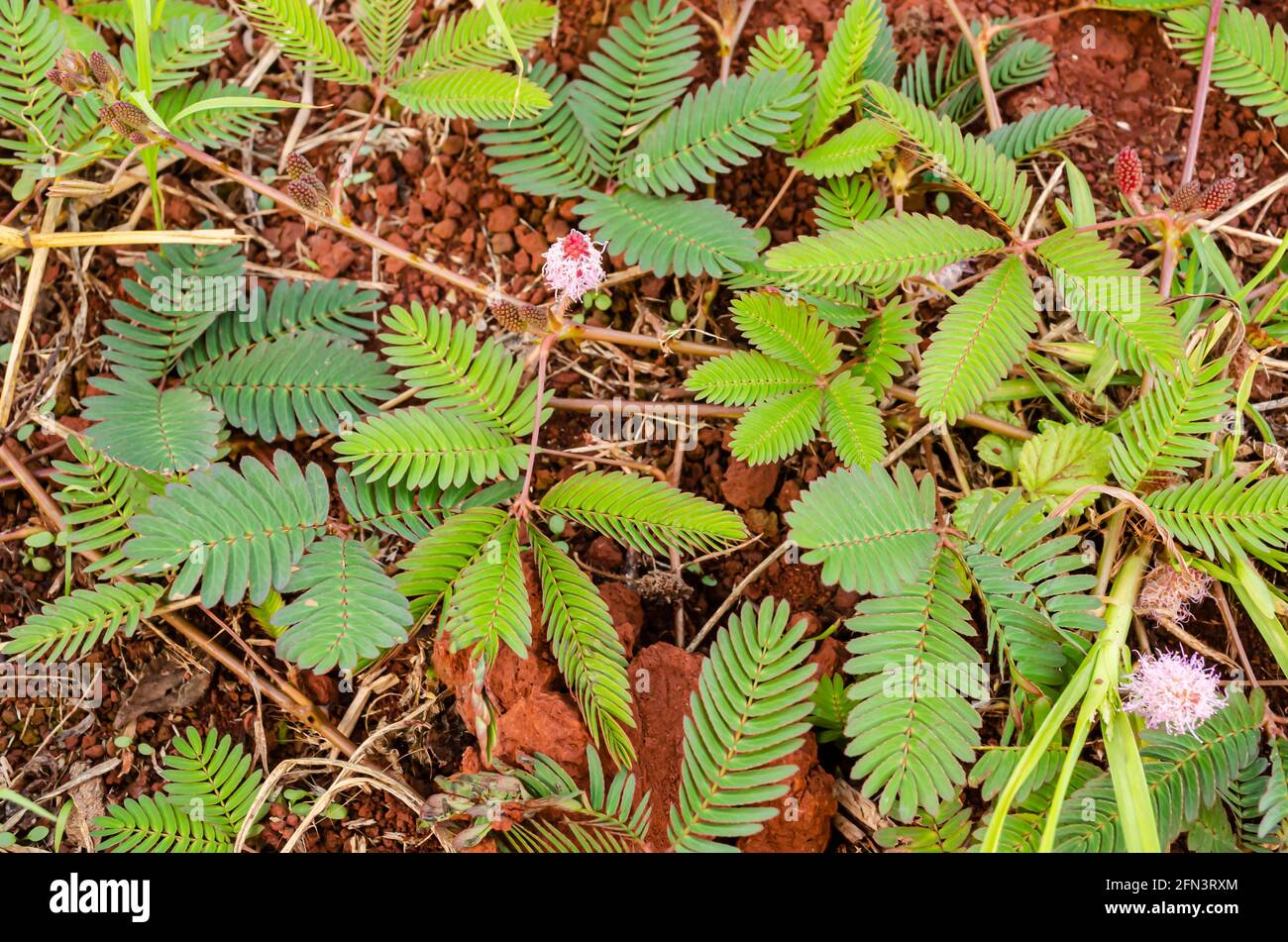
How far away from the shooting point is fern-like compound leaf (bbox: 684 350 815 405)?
2.33m

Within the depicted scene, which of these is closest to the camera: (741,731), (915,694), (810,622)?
(915,694)

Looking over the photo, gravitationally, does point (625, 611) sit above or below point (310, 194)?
below

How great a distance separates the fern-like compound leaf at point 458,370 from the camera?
237 cm

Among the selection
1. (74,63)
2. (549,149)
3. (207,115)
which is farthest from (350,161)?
(74,63)

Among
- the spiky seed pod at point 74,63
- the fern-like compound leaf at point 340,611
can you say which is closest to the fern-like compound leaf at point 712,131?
the fern-like compound leaf at point 340,611

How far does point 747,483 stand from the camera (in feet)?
8.42

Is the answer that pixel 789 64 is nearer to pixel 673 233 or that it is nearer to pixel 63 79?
pixel 673 233

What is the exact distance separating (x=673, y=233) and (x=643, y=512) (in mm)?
745

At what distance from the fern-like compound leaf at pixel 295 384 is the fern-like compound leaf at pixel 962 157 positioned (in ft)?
4.54

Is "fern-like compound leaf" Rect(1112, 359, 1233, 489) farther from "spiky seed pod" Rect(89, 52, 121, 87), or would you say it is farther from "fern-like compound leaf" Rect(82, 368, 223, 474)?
"spiky seed pod" Rect(89, 52, 121, 87)

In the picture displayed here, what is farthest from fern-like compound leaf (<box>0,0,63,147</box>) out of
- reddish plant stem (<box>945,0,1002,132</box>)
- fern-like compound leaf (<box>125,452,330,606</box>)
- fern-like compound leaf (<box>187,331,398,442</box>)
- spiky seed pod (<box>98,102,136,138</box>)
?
reddish plant stem (<box>945,0,1002,132</box>)

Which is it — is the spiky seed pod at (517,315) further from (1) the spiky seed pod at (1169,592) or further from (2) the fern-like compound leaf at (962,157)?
(1) the spiky seed pod at (1169,592)

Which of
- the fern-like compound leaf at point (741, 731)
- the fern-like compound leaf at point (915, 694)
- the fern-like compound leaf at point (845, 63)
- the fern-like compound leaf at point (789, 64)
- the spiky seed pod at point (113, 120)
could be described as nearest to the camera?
the fern-like compound leaf at point (915, 694)
